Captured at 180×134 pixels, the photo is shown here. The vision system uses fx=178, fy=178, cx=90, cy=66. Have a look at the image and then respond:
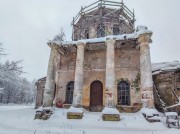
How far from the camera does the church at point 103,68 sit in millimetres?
12734

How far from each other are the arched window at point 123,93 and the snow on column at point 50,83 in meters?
5.45

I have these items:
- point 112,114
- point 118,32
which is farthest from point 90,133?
point 118,32

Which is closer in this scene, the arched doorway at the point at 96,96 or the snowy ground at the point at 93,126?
the snowy ground at the point at 93,126

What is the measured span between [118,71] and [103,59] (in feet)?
5.58

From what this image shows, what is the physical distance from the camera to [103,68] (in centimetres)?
1523

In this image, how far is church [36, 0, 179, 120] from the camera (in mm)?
12734

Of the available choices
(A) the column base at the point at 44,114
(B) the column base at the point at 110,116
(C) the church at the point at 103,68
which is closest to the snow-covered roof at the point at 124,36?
(C) the church at the point at 103,68

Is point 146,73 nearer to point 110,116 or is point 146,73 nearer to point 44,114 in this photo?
point 110,116

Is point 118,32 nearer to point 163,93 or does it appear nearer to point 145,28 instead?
point 145,28

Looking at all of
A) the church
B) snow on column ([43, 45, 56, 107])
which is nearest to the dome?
the church

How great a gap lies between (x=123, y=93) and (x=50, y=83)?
5993mm

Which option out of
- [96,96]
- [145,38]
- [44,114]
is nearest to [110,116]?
[96,96]

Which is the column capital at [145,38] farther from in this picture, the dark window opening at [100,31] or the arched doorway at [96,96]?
the dark window opening at [100,31]

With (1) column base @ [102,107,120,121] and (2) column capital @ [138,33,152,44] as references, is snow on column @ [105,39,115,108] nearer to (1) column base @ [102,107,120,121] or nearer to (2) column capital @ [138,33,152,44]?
(1) column base @ [102,107,120,121]
